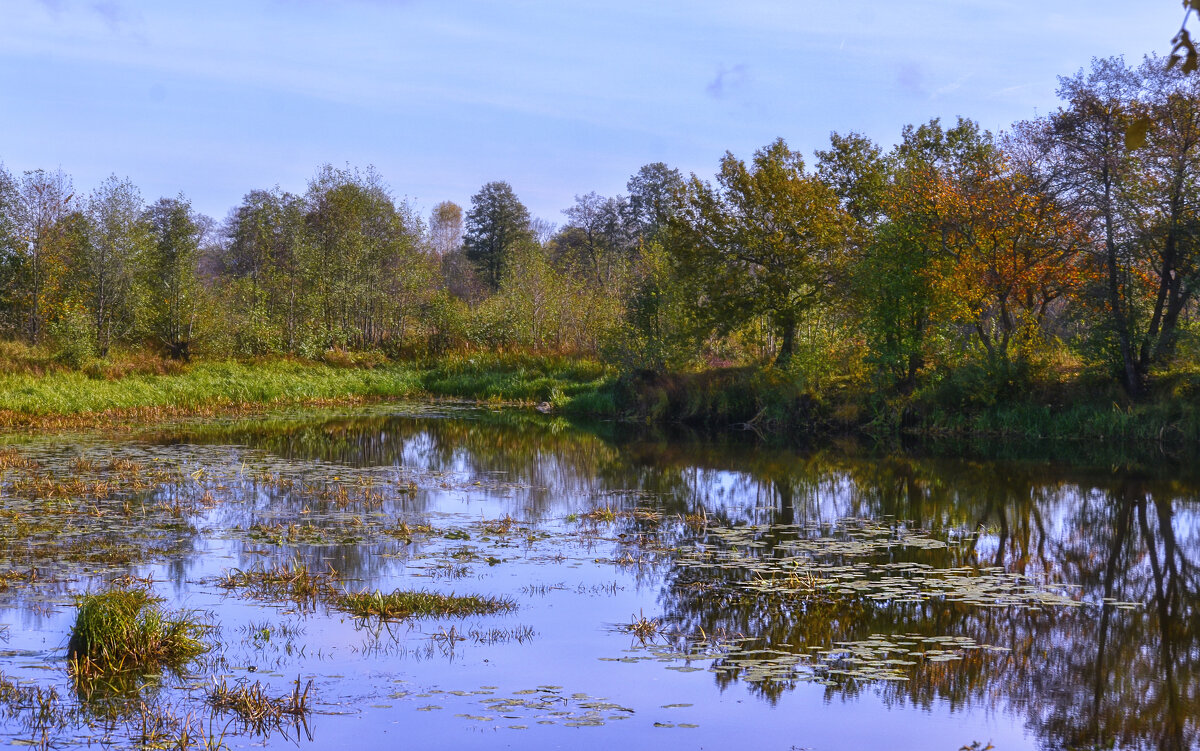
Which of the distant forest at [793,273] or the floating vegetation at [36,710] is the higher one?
the distant forest at [793,273]

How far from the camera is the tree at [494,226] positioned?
218ft

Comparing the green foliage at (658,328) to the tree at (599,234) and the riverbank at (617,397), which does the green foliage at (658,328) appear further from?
the tree at (599,234)

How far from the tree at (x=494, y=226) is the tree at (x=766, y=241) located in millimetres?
36840

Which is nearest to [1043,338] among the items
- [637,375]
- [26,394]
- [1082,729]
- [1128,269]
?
[1128,269]

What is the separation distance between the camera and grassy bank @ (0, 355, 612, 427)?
87.6 ft

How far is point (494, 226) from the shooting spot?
222 feet

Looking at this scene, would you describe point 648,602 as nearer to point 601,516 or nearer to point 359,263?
point 601,516

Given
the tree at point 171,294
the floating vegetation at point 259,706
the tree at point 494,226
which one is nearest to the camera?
the floating vegetation at point 259,706

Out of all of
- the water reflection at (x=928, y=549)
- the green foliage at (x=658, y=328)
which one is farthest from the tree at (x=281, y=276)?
the water reflection at (x=928, y=549)

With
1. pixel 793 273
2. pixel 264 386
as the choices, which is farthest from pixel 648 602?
pixel 264 386

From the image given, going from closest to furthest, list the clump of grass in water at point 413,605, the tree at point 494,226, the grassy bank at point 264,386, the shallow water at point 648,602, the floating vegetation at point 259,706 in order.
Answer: the floating vegetation at point 259,706 < the shallow water at point 648,602 < the clump of grass in water at point 413,605 < the grassy bank at point 264,386 < the tree at point 494,226

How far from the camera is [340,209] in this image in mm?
43656

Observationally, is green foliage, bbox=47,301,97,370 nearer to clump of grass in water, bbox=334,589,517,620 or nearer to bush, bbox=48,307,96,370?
bush, bbox=48,307,96,370

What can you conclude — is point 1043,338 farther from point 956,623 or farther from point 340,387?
point 340,387
